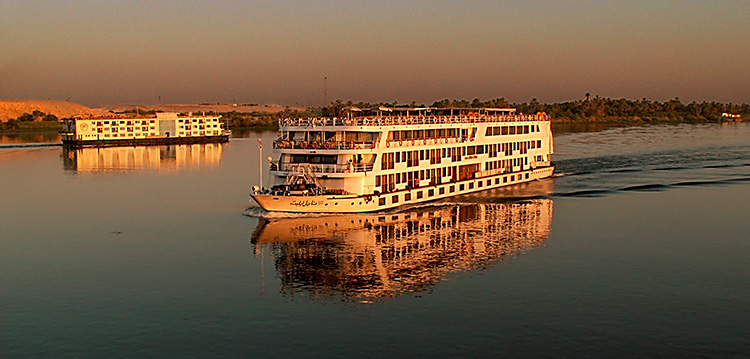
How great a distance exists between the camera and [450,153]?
62438 millimetres

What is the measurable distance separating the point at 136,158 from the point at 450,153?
220ft

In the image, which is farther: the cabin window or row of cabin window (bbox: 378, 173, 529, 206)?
row of cabin window (bbox: 378, 173, 529, 206)

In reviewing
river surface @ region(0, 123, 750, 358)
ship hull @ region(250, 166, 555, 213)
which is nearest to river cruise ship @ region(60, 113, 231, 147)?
river surface @ region(0, 123, 750, 358)

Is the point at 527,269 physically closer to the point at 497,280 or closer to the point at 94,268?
the point at 497,280

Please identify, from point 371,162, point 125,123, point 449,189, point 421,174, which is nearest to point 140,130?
point 125,123

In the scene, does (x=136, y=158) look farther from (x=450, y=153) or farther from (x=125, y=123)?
(x=450, y=153)

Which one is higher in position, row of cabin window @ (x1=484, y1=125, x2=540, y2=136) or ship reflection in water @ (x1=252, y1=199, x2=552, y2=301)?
row of cabin window @ (x1=484, y1=125, x2=540, y2=136)

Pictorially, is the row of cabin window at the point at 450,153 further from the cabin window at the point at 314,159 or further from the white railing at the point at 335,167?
the cabin window at the point at 314,159

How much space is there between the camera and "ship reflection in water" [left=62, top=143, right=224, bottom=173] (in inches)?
3794

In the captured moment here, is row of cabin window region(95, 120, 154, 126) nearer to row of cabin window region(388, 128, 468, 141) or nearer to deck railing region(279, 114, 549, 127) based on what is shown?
deck railing region(279, 114, 549, 127)

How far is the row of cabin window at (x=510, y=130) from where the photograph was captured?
68188 mm

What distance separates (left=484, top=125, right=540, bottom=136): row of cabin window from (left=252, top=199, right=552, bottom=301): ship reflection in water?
12558 mm

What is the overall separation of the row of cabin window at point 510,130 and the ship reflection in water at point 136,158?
4203cm

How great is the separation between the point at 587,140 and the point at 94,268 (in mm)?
108302
